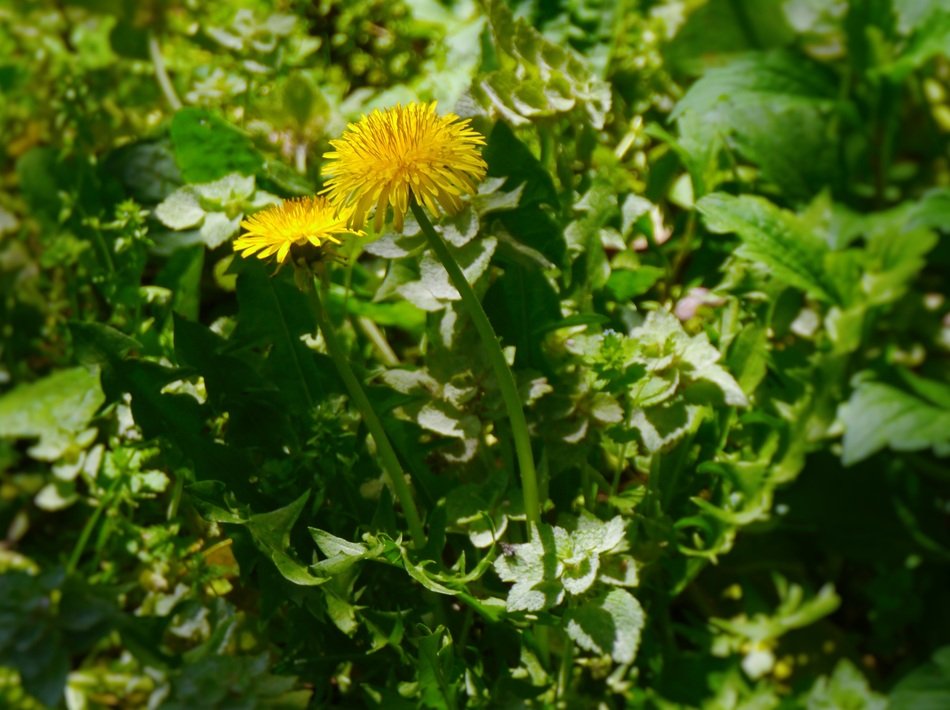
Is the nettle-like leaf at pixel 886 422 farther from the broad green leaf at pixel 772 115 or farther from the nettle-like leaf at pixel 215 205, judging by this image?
the nettle-like leaf at pixel 215 205

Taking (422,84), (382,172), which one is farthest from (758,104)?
(382,172)


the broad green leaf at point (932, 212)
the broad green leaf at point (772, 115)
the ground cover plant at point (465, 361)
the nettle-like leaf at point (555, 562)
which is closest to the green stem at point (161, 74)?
the ground cover plant at point (465, 361)

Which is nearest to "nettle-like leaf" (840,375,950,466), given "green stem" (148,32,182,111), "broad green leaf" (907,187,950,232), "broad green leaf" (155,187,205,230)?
"broad green leaf" (907,187,950,232)

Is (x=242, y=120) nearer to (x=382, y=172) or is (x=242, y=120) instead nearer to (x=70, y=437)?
(x=70, y=437)

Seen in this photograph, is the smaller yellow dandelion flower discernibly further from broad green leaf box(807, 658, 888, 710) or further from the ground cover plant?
broad green leaf box(807, 658, 888, 710)

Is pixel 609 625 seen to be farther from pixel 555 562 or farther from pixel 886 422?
pixel 886 422
